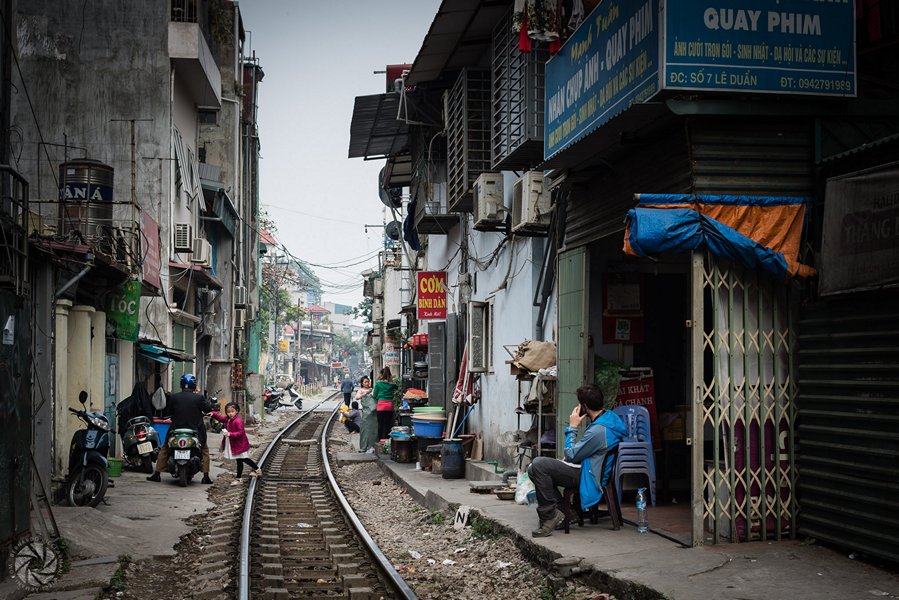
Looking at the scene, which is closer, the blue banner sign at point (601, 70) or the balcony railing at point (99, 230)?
the blue banner sign at point (601, 70)

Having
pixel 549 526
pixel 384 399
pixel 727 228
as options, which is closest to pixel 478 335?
pixel 384 399

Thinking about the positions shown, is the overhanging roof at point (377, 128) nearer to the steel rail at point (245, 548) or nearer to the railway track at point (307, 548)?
the railway track at point (307, 548)

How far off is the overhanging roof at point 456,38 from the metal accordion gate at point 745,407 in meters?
7.88

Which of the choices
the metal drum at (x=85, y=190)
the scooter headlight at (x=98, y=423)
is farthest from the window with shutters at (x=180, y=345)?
the scooter headlight at (x=98, y=423)

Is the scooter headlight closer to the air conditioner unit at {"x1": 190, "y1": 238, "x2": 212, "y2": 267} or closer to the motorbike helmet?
the motorbike helmet

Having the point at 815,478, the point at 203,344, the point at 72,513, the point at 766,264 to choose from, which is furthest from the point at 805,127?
the point at 203,344

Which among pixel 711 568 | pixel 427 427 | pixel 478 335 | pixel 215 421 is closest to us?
pixel 711 568

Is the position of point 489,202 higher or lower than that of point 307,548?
higher

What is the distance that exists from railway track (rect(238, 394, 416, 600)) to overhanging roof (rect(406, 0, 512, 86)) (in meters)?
7.63

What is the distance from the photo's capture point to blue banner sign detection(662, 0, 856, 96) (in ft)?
25.8

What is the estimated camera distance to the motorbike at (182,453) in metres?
15.8

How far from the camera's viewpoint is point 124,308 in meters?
16.9

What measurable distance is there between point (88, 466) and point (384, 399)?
1032cm

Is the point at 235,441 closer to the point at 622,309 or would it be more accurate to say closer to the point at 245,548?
the point at 245,548
